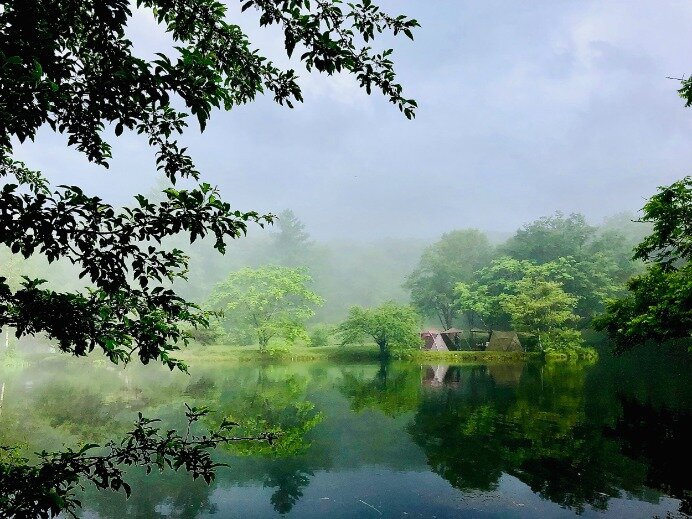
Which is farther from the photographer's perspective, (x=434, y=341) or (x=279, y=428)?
(x=434, y=341)

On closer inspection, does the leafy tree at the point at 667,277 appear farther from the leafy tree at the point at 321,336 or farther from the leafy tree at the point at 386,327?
the leafy tree at the point at 321,336

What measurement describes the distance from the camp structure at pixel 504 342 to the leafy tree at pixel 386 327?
7.69 metres

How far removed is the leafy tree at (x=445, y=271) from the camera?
4803 cm

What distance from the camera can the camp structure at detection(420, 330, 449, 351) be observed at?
38.5 m

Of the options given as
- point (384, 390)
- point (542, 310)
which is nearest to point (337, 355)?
point (384, 390)

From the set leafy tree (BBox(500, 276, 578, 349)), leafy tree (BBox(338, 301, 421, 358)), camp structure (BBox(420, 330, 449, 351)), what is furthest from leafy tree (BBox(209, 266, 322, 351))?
leafy tree (BBox(500, 276, 578, 349))

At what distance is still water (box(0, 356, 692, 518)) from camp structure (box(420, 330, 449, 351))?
17688 mm

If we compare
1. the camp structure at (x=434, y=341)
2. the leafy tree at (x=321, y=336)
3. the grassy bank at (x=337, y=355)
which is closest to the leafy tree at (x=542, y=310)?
the grassy bank at (x=337, y=355)

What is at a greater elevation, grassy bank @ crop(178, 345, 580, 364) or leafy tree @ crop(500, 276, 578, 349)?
leafy tree @ crop(500, 276, 578, 349)

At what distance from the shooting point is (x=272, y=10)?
283cm

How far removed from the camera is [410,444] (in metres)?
10.3

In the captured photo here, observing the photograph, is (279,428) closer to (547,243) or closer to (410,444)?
(410,444)

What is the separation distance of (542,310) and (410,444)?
1035 inches

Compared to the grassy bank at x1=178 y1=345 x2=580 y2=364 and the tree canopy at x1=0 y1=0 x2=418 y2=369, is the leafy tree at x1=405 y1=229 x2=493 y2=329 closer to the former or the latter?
the grassy bank at x1=178 y1=345 x2=580 y2=364
